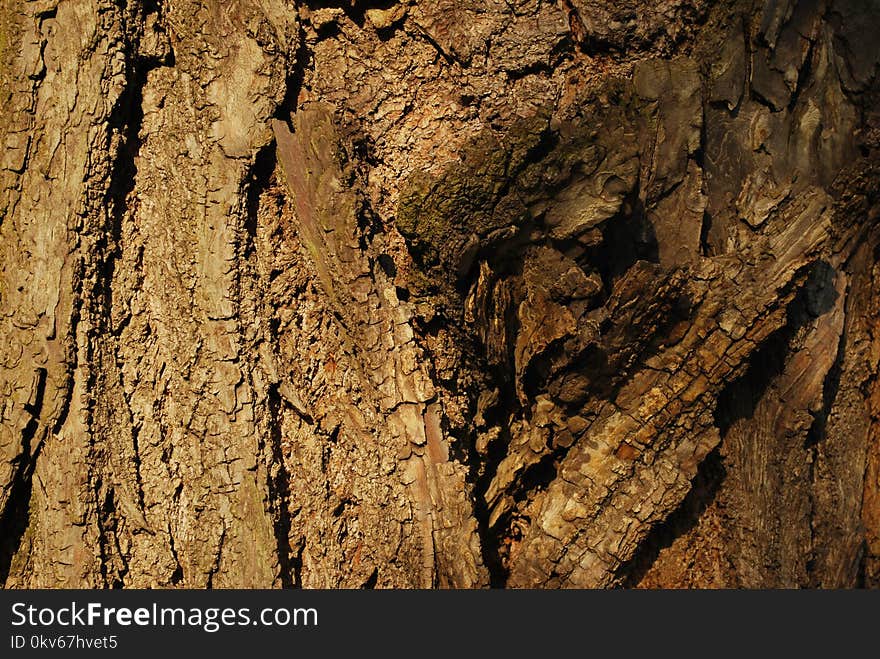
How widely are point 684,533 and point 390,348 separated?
1078mm

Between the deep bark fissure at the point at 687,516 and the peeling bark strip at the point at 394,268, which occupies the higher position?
the peeling bark strip at the point at 394,268

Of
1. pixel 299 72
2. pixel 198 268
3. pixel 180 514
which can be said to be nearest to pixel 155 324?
pixel 198 268

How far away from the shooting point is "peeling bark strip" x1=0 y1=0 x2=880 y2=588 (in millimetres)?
2064

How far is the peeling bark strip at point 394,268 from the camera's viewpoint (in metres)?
2.06

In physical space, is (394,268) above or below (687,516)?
above

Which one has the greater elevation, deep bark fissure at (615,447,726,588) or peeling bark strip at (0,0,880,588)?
peeling bark strip at (0,0,880,588)

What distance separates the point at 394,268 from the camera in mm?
2217

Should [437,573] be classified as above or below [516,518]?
below

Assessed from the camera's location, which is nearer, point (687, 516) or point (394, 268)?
point (394, 268)

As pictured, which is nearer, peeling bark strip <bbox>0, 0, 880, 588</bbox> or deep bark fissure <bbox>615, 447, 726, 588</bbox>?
peeling bark strip <bbox>0, 0, 880, 588</bbox>

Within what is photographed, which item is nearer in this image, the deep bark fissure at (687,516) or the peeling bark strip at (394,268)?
the peeling bark strip at (394,268)

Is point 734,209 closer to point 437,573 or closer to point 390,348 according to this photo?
point 390,348

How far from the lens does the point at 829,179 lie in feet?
7.78

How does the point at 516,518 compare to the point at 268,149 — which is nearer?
the point at 268,149
